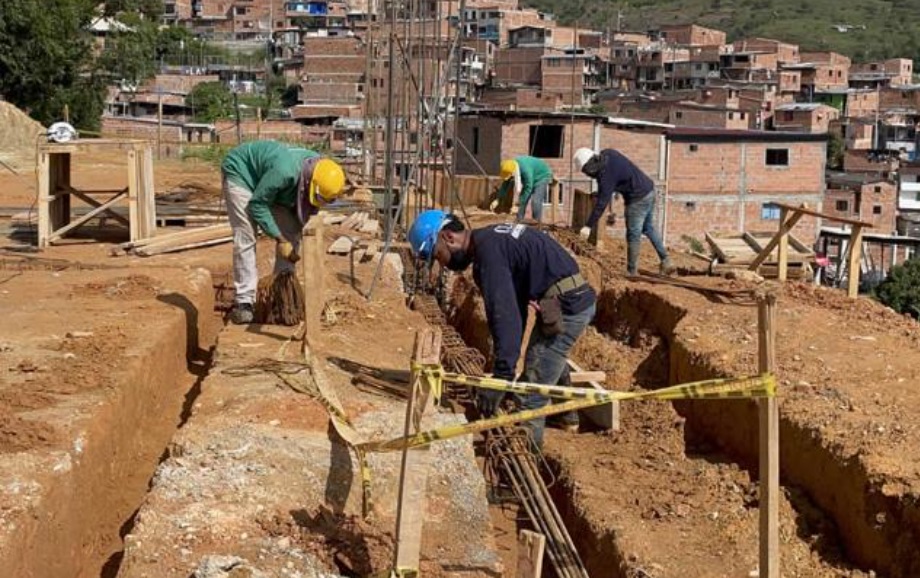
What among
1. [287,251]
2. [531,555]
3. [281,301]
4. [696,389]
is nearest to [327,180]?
[287,251]

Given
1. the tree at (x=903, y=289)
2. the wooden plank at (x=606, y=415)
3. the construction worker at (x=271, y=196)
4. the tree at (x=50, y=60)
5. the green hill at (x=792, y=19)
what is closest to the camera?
the construction worker at (x=271, y=196)

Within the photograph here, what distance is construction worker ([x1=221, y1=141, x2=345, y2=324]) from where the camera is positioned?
25.8 ft

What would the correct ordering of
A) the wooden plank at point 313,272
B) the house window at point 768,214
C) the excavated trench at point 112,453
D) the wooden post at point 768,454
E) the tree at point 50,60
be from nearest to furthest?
the wooden post at point 768,454, the excavated trench at point 112,453, the wooden plank at point 313,272, the tree at point 50,60, the house window at point 768,214

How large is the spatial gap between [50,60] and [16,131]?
28.9 ft

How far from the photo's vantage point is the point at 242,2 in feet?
403

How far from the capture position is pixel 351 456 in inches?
228

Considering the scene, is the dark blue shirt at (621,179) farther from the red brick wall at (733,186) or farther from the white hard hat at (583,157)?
the red brick wall at (733,186)

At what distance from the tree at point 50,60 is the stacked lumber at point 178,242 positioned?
24961 mm

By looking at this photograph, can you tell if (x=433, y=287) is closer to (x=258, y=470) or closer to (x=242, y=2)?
(x=258, y=470)

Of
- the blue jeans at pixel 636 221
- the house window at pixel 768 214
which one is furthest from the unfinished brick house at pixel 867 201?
the blue jeans at pixel 636 221

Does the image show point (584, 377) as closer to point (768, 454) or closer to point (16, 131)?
point (768, 454)

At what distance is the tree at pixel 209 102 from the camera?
187 feet

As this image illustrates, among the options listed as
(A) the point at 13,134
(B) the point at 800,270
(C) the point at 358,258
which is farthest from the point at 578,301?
(A) the point at 13,134

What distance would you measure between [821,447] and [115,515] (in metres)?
4.02
